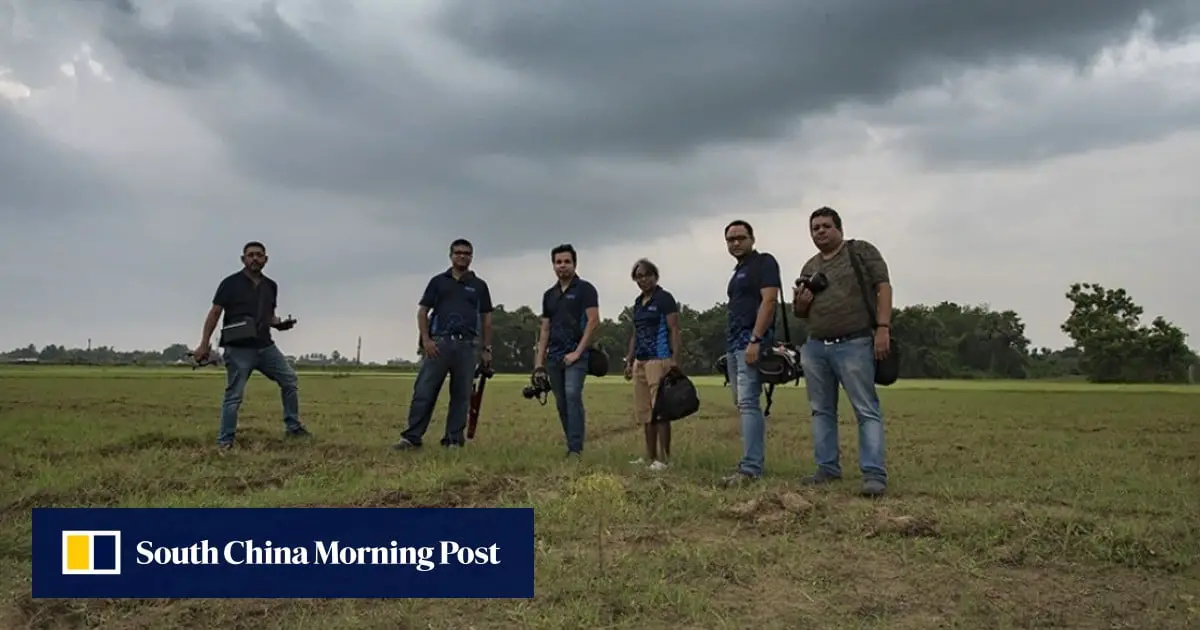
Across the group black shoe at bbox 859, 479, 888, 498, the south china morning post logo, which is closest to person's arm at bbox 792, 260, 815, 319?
black shoe at bbox 859, 479, 888, 498

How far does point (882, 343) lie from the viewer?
5695mm

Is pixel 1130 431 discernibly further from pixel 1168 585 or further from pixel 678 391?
pixel 1168 585

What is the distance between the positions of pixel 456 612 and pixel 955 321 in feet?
284

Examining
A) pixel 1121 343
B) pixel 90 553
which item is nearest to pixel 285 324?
pixel 90 553

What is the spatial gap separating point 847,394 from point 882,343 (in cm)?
50

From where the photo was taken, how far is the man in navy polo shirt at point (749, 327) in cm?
611

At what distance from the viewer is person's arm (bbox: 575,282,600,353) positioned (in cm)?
738

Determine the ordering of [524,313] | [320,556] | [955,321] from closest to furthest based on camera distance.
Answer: [320,556], [524,313], [955,321]

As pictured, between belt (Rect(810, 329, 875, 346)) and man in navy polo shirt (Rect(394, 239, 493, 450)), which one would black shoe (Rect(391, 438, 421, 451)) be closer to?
man in navy polo shirt (Rect(394, 239, 493, 450))

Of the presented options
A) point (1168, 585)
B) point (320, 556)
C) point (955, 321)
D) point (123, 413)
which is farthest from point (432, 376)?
point (955, 321)

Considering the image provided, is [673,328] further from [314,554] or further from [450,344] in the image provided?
[314,554]

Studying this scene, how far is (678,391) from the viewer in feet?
22.4

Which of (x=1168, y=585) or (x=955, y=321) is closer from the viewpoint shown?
(x=1168, y=585)

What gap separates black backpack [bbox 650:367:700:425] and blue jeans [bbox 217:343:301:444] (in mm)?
3861
